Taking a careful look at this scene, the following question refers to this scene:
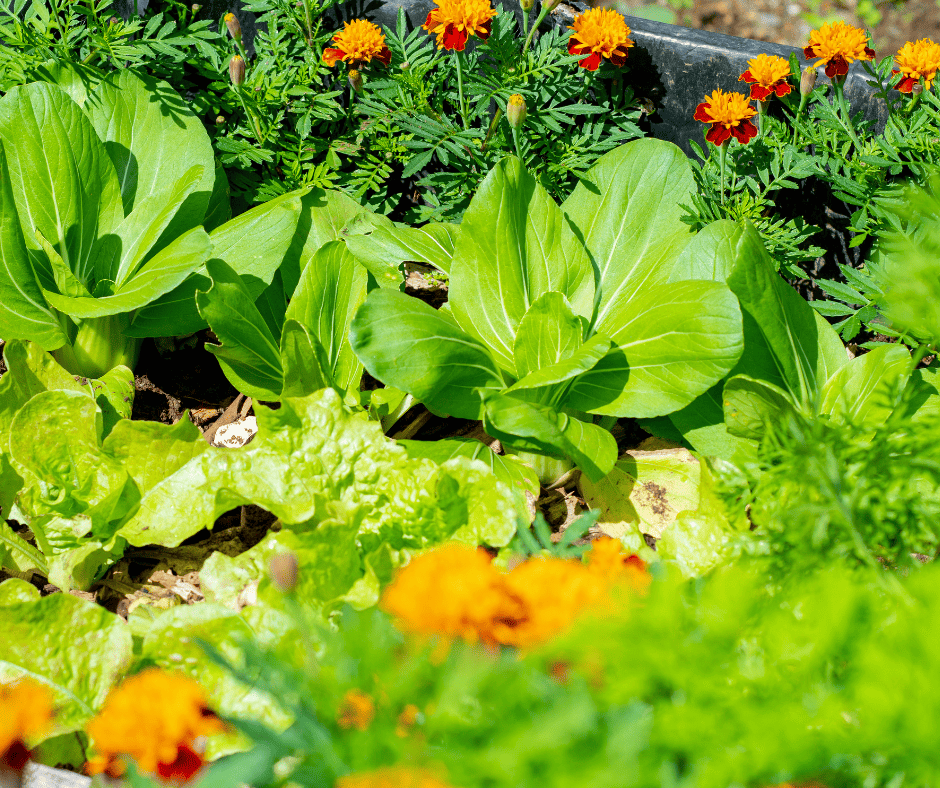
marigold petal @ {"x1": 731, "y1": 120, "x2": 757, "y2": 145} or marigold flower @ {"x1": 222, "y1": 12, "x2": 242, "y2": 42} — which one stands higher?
marigold flower @ {"x1": 222, "y1": 12, "x2": 242, "y2": 42}

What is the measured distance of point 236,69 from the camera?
5.96 feet

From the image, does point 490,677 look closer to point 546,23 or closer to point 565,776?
point 565,776

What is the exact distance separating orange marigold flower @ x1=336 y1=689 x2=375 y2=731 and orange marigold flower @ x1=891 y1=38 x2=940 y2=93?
1775mm

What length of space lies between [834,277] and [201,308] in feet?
5.21

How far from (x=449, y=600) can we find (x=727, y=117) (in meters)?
1.43

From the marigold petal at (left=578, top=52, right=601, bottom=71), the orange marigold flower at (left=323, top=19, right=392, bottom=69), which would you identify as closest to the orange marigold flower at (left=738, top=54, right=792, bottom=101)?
the marigold petal at (left=578, top=52, right=601, bottom=71)

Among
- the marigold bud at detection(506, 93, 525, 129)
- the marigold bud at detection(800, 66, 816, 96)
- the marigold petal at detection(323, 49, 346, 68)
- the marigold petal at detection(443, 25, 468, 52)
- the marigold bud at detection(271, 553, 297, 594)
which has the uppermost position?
the marigold petal at detection(443, 25, 468, 52)

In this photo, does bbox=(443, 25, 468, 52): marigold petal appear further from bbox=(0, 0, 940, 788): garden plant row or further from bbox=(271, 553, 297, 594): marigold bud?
bbox=(271, 553, 297, 594): marigold bud

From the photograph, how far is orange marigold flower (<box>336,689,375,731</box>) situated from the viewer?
688 mm

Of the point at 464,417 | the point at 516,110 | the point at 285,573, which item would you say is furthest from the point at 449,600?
the point at 516,110

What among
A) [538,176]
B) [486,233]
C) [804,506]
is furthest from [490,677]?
[538,176]

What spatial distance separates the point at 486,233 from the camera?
1688mm

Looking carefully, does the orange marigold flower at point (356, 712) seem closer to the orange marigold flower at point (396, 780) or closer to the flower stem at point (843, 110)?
the orange marigold flower at point (396, 780)

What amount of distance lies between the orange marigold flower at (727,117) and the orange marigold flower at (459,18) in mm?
530
